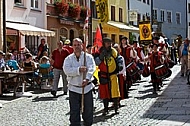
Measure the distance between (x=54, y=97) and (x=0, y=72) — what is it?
1.87m

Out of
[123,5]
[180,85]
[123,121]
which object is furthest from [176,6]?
[123,121]

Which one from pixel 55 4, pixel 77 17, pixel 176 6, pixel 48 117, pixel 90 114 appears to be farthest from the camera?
pixel 176 6

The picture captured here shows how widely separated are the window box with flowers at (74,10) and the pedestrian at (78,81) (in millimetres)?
21957

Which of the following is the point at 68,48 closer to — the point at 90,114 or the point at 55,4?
the point at 90,114

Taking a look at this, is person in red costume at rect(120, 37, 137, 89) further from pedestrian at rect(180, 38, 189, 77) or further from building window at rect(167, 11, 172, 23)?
building window at rect(167, 11, 172, 23)

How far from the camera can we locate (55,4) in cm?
2845

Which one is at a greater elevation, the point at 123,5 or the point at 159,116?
the point at 123,5

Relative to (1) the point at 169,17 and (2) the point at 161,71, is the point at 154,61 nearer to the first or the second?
(2) the point at 161,71

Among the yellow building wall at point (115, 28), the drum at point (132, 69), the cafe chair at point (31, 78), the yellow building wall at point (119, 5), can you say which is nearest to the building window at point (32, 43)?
the cafe chair at point (31, 78)

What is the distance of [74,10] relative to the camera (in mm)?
30719

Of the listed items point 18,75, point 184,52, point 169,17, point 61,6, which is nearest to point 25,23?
point 61,6

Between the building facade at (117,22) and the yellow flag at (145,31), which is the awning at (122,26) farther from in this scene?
the yellow flag at (145,31)

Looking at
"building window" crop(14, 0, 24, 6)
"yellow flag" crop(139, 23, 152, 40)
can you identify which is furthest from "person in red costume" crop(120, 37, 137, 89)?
"building window" crop(14, 0, 24, 6)

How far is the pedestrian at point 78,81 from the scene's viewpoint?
8.39m
